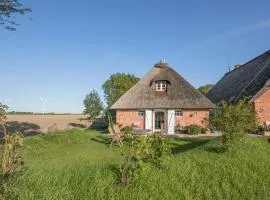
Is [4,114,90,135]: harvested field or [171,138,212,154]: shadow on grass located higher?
[4,114,90,135]: harvested field

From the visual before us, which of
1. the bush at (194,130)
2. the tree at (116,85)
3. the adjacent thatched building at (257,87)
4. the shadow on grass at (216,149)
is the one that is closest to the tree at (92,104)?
the tree at (116,85)

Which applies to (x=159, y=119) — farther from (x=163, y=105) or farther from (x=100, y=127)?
(x=100, y=127)

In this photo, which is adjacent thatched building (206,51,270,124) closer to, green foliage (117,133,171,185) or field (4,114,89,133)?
green foliage (117,133,171,185)

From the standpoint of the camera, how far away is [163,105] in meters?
31.6

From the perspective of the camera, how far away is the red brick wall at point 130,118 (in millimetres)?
32281

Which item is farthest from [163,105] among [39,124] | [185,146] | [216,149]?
[39,124]

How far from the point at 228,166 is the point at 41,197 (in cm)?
619

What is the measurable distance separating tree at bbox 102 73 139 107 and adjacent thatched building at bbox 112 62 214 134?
20713mm

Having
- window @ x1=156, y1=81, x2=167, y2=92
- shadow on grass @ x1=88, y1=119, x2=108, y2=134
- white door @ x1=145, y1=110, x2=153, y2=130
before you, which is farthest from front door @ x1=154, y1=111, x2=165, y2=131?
shadow on grass @ x1=88, y1=119, x2=108, y2=134

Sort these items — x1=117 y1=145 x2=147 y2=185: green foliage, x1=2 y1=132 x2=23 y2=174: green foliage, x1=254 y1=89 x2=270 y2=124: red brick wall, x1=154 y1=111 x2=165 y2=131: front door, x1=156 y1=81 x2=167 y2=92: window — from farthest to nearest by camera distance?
x1=156 y1=81 x2=167 y2=92: window, x1=154 y1=111 x2=165 y2=131: front door, x1=254 y1=89 x2=270 y2=124: red brick wall, x1=117 y1=145 x2=147 y2=185: green foliage, x1=2 y1=132 x2=23 y2=174: green foliage

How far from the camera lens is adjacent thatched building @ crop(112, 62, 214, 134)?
3128 centimetres

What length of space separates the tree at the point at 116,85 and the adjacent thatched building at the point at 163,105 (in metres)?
20.7

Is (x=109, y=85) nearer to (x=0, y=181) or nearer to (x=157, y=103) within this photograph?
(x=157, y=103)

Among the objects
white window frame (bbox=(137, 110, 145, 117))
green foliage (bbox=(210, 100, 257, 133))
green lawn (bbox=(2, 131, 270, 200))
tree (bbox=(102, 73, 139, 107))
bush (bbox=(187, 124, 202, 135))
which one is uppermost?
tree (bbox=(102, 73, 139, 107))
